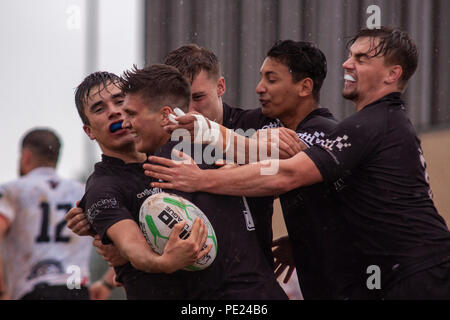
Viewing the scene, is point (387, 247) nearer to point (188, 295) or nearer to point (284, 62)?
point (188, 295)

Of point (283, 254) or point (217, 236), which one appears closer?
point (217, 236)

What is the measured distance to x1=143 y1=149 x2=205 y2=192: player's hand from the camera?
364 cm

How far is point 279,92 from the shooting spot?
175 inches

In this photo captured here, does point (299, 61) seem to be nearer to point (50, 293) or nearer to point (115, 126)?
point (115, 126)

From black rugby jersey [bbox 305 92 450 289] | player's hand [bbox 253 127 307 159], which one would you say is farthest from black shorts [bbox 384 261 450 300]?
player's hand [bbox 253 127 307 159]

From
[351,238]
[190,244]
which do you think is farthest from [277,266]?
[190,244]

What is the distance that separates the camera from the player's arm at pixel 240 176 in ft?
11.9

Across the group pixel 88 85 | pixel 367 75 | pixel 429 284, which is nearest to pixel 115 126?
pixel 88 85

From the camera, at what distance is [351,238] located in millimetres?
3988

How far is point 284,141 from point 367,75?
57cm

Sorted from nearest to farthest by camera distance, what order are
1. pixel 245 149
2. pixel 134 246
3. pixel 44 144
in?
pixel 134 246, pixel 245 149, pixel 44 144

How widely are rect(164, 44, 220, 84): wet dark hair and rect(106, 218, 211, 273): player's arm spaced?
4.07 feet

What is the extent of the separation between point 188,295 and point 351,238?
35.9 inches

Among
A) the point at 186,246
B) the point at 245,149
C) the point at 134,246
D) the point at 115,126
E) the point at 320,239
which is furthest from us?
the point at 115,126
